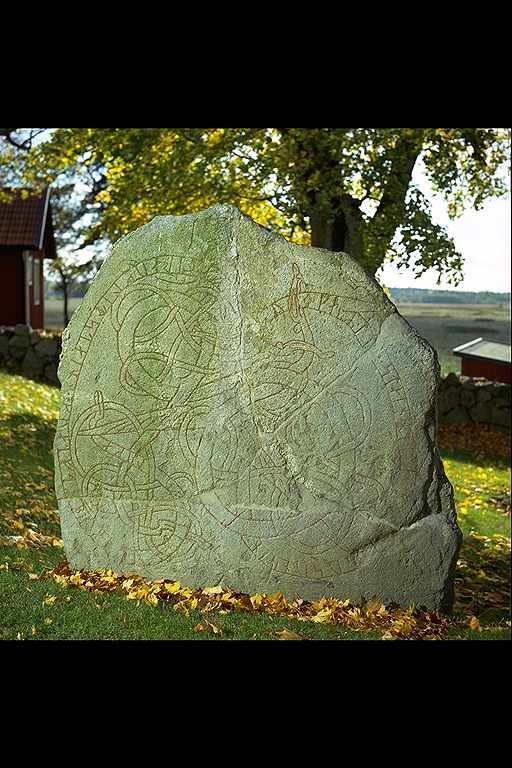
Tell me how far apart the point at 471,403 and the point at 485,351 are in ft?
5.20

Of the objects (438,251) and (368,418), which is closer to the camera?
(368,418)

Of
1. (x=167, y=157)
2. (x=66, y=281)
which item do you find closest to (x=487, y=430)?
(x=167, y=157)

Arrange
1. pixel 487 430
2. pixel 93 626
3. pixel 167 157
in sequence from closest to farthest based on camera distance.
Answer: pixel 93 626, pixel 167 157, pixel 487 430

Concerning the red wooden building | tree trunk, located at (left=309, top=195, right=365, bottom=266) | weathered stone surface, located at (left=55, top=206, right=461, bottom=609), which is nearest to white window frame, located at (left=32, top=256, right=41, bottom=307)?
the red wooden building

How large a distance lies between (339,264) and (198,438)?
1.57 metres

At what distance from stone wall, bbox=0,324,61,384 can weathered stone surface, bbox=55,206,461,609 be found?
9.66 m

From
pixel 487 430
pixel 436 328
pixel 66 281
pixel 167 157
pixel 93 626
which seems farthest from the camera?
pixel 66 281

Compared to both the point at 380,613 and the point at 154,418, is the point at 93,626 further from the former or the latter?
the point at 380,613

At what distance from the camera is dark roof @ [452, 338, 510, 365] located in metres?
16.6

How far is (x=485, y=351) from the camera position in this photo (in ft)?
56.3

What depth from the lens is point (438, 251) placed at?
42.2 feet

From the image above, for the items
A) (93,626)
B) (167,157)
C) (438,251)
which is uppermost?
(167,157)

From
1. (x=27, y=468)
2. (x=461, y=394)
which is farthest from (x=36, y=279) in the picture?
(x=27, y=468)

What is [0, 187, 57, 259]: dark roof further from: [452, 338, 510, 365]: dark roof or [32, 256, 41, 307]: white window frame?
[452, 338, 510, 365]: dark roof
